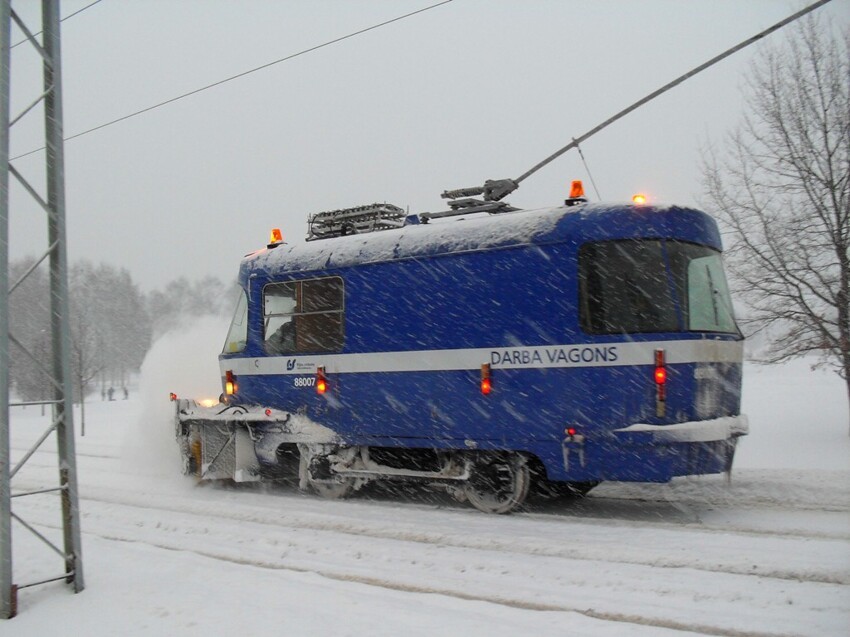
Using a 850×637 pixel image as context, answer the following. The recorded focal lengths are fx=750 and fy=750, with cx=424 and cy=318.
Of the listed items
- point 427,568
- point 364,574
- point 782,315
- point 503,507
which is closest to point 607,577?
point 427,568

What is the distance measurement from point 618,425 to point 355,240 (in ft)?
14.3

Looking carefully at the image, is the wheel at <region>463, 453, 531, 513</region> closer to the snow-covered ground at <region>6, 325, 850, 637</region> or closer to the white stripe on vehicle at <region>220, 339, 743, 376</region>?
the snow-covered ground at <region>6, 325, 850, 637</region>

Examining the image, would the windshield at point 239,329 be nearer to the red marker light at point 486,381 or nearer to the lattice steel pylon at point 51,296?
the red marker light at point 486,381

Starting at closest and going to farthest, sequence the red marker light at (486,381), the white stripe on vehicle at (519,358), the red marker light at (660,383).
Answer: the red marker light at (660,383)
the white stripe on vehicle at (519,358)
the red marker light at (486,381)

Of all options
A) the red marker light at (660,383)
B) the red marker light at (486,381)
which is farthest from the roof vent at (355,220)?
the red marker light at (660,383)

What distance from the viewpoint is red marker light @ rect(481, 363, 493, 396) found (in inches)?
343

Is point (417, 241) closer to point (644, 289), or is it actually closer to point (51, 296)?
point (644, 289)

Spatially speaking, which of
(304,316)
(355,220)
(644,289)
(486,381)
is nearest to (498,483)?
(486,381)

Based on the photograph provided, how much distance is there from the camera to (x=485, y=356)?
8.77 m

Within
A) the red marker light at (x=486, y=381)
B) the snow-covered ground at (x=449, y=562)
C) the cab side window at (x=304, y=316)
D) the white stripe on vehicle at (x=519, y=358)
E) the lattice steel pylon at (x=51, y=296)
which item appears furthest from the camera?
the cab side window at (x=304, y=316)

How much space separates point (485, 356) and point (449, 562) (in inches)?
109

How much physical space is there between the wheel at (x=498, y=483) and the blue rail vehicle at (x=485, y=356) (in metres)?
0.02

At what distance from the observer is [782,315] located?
14.3 meters

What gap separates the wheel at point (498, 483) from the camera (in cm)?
868
